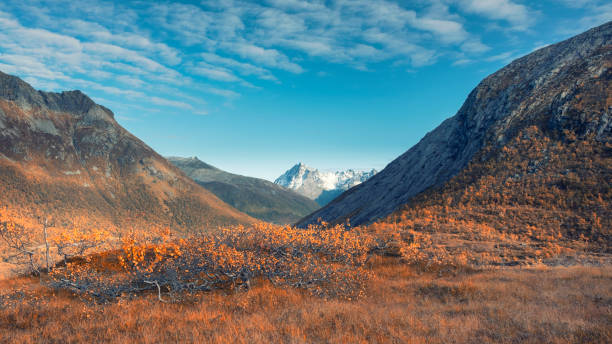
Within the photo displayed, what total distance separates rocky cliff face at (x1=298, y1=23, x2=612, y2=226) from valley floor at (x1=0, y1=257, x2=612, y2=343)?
96.9 feet

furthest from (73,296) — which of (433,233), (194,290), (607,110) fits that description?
(607,110)

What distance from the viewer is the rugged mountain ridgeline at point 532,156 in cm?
2512

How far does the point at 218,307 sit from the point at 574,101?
47398mm

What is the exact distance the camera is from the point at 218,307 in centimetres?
1064

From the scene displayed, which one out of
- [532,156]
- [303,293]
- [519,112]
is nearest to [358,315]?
[303,293]

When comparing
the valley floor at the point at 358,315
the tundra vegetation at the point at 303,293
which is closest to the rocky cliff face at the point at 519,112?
the tundra vegetation at the point at 303,293

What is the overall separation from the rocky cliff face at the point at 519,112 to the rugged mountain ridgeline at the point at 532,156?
16 cm

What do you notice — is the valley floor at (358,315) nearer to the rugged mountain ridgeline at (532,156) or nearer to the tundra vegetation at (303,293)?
the tundra vegetation at (303,293)

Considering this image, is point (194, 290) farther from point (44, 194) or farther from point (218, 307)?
point (44, 194)

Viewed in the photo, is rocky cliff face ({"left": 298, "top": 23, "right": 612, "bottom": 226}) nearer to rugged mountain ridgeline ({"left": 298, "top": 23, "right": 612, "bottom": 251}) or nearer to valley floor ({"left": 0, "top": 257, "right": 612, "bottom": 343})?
rugged mountain ridgeline ({"left": 298, "top": 23, "right": 612, "bottom": 251})

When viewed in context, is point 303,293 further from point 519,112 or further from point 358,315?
point 519,112

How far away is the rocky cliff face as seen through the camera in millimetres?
35000

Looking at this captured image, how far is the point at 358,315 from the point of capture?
9.21 meters

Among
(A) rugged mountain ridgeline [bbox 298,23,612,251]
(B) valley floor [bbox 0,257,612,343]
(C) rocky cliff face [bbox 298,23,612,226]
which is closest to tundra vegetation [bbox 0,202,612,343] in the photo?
(B) valley floor [bbox 0,257,612,343]
